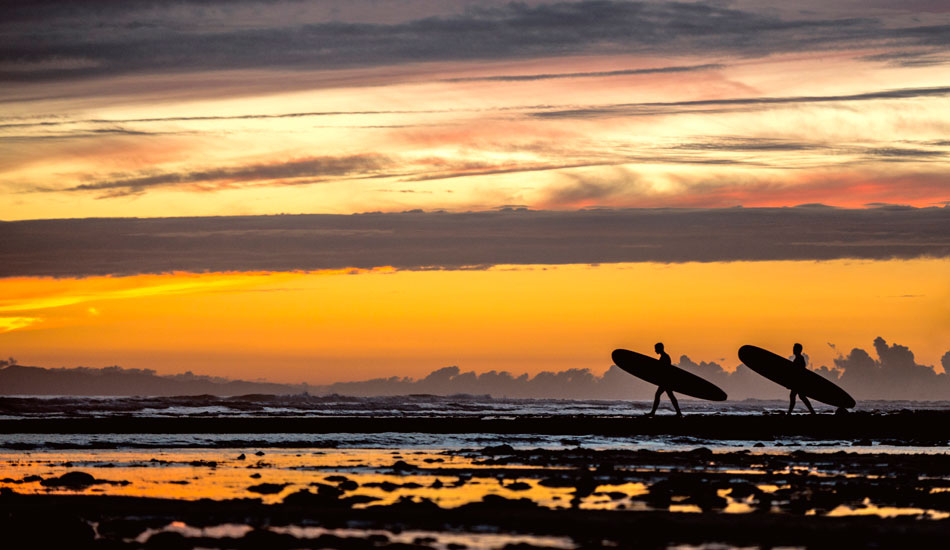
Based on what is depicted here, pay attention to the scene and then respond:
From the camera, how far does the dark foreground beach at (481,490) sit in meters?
12.9

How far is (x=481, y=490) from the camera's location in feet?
58.0

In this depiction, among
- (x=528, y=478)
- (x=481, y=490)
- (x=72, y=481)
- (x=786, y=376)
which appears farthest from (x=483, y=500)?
(x=786, y=376)

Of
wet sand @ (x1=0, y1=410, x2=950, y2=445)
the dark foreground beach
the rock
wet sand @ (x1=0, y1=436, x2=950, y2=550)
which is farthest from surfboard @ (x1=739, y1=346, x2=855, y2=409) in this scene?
→ the rock

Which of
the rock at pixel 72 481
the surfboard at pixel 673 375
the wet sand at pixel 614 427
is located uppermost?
the surfboard at pixel 673 375

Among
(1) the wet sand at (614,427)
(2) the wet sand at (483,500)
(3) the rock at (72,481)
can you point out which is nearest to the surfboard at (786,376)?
(1) the wet sand at (614,427)

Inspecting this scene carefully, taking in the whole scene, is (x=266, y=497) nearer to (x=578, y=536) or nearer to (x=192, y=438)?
(x=578, y=536)

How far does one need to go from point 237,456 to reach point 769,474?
12192 millimetres

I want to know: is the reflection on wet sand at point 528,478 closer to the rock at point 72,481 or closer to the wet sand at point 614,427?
the rock at point 72,481

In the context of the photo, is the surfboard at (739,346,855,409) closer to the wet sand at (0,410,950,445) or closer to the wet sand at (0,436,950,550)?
the wet sand at (0,410,950,445)

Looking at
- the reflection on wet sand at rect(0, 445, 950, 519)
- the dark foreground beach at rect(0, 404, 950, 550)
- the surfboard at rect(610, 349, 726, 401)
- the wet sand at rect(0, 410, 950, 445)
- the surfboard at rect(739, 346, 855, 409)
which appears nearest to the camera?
the dark foreground beach at rect(0, 404, 950, 550)

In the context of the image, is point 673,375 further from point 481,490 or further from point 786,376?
point 481,490

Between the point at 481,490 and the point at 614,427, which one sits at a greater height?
the point at 614,427

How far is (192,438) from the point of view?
31.9 metres

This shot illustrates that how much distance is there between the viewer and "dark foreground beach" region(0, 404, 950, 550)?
42.2ft
